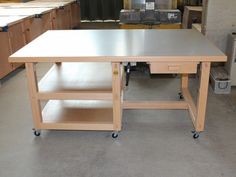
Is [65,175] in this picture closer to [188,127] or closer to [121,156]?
[121,156]

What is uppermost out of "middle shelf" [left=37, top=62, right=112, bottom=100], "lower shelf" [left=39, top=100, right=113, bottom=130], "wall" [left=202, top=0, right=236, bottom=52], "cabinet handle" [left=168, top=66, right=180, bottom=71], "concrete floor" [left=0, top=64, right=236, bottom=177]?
"wall" [left=202, top=0, right=236, bottom=52]

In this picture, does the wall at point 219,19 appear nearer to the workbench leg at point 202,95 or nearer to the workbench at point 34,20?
the workbench leg at point 202,95

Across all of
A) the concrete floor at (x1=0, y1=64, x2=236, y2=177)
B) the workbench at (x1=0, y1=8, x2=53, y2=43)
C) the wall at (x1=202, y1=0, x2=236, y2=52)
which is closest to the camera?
the concrete floor at (x1=0, y1=64, x2=236, y2=177)

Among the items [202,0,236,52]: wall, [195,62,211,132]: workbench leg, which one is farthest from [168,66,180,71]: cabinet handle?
[202,0,236,52]: wall

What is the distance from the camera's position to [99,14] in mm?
8109

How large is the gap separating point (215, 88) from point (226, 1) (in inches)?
43.0

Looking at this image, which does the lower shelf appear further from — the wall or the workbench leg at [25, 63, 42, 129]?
the wall

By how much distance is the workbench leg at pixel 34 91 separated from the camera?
7.35 ft

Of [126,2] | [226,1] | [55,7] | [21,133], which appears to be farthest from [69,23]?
[21,133]

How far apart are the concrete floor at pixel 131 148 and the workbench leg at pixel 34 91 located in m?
0.19

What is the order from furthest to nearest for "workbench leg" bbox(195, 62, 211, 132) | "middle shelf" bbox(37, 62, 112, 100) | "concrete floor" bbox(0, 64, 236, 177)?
"middle shelf" bbox(37, 62, 112, 100), "workbench leg" bbox(195, 62, 211, 132), "concrete floor" bbox(0, 64, 236, 177)

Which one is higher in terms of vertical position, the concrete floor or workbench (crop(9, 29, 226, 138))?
workbench (crop(9, 29, 226, 138))

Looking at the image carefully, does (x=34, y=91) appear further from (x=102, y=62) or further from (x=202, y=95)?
(x=202, y=95)

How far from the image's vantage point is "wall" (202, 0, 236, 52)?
3.45 m
